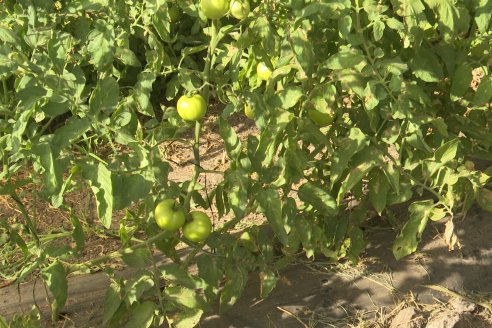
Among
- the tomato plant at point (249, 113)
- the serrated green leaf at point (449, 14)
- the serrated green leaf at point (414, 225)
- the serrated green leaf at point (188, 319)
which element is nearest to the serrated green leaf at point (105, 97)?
the tomato plant at point (249, 113)

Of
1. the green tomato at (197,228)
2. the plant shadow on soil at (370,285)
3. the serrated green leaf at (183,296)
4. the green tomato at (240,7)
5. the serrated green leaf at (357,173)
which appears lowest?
the plant shadow on soil at (370,285)

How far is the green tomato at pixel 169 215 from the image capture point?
7.34 ft

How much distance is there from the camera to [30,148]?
202cm

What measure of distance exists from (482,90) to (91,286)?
5.57 ft

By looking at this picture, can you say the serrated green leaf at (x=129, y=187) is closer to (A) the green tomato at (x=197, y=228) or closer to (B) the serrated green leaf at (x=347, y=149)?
(A) the green tomato at (x=197, y=228)

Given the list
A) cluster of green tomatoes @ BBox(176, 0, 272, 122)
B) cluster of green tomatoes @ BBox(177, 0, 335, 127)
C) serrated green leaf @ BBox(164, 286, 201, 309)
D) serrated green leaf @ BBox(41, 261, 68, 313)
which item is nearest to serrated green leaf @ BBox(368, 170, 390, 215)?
cluster of green tomatoes @ BBox(177, 0, 335, 127)

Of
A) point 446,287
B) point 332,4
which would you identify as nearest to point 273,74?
point 332,4

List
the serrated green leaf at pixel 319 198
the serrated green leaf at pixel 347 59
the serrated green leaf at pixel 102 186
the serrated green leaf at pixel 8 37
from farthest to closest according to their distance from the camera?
the serrated green leaf at pixel 319 198
the serrated green leaf at pixel 347 59
the serrated green leaf at pixel 102 186
the serrated green leaf at pixel 8 37

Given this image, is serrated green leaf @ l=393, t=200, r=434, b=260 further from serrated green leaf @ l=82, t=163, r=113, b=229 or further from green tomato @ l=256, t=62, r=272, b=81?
serrated green leaf @ l=82, t=163, r=113, b=229

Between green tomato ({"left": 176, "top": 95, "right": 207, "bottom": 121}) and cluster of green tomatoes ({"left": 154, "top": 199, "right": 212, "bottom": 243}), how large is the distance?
28 cm

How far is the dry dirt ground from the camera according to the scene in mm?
2676

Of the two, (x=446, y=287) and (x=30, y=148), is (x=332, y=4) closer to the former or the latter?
(x=30, y=148)

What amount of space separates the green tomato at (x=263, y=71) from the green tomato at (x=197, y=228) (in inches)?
20.0

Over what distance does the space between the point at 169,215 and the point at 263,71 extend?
1.89 feet
